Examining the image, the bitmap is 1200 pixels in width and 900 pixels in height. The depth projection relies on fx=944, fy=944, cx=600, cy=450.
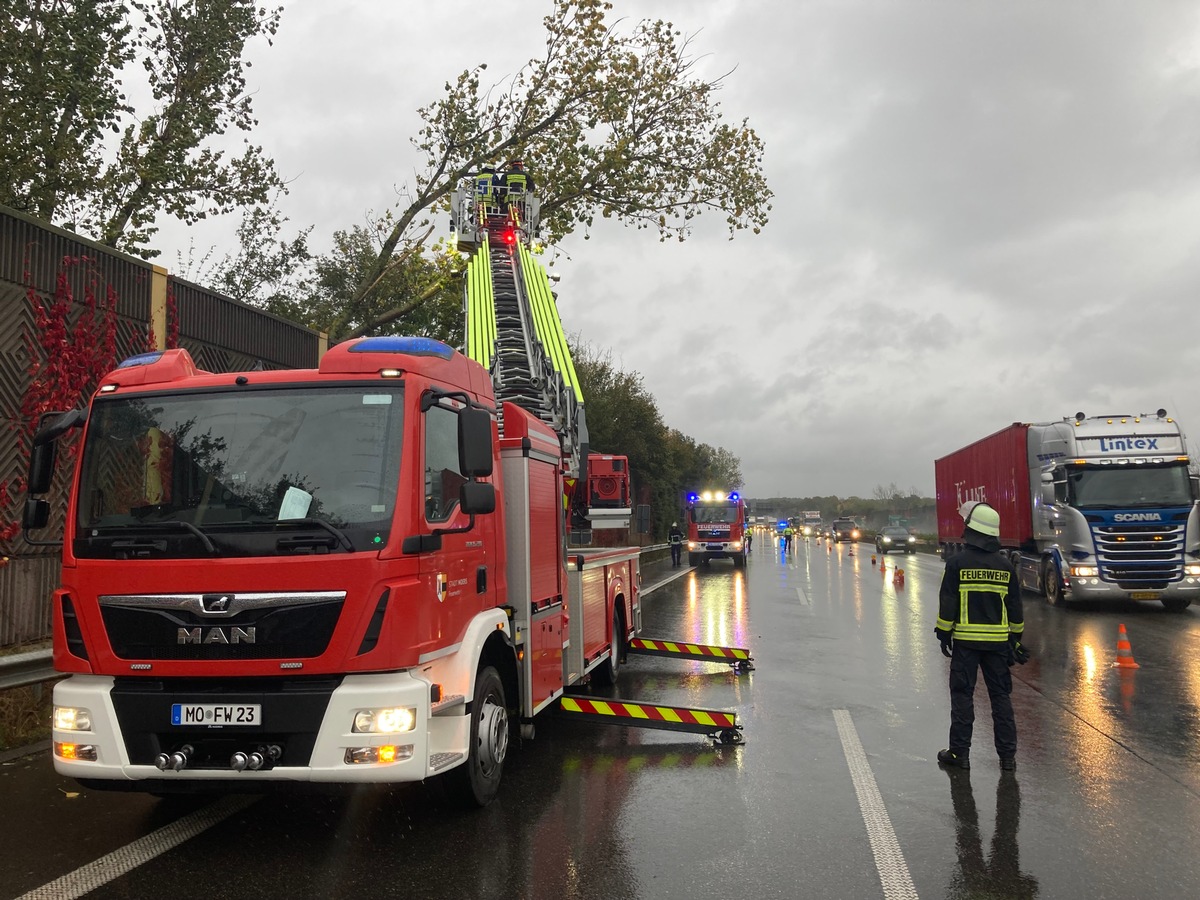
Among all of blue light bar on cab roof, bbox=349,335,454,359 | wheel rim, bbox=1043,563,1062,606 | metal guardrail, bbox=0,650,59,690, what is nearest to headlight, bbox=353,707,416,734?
blue light bar on cab roof, bbox=349,335,454,359

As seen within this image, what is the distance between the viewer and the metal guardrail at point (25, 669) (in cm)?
637

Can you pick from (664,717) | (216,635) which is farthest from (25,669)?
(664,717)

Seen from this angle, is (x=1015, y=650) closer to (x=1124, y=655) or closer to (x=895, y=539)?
(x=1124, y=655)

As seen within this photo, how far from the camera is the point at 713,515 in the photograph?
33875 mm

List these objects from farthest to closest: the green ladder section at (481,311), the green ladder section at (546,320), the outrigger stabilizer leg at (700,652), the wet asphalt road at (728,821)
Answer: the green ladder section at (481,311), the green ladder section at (546,320), the outrigger stabilizer leg at (700,652), the wet asphalt road at (728,821)

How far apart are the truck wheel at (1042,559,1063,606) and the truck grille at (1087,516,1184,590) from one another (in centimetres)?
129

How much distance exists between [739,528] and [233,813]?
2913 centimetres

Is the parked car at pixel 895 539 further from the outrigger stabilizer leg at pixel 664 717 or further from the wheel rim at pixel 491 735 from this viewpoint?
the wheel rim at pixel 491 735

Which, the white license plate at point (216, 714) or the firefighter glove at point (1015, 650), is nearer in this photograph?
the white license plate at point (216, 714)

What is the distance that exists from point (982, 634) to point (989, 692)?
391 mm

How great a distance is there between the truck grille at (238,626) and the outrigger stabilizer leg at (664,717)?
3.12m

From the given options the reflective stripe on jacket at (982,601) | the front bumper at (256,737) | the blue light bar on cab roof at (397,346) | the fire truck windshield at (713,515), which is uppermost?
the blue light bar on cab roof at (397,346)

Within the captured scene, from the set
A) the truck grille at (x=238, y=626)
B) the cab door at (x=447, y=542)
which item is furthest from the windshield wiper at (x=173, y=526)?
the cab door at (x=447, y=542)

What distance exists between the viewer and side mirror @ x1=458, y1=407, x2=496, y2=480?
5.07 m
